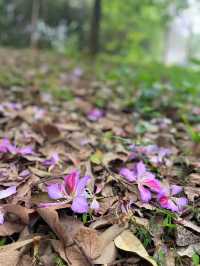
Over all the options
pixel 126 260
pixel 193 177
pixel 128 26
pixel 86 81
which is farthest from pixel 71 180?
pixel 128 26

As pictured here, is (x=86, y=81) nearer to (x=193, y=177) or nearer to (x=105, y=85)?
(x=105, y=85)

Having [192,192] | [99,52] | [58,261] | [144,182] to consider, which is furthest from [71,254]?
[99,52]

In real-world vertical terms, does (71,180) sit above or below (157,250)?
above

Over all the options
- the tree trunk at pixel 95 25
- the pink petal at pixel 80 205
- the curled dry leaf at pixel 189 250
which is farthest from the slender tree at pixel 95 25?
the curled dry leaf at pixel 189 250

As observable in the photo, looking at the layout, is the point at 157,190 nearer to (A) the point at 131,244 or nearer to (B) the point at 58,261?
(A) the point at 131,244

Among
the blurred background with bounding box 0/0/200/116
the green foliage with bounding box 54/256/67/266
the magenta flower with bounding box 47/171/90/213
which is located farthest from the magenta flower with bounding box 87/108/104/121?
the green foliage with bounding box 54/256/67/266

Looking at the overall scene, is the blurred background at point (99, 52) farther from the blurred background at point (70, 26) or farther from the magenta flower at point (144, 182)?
the magenta flower at point (144, 182)
